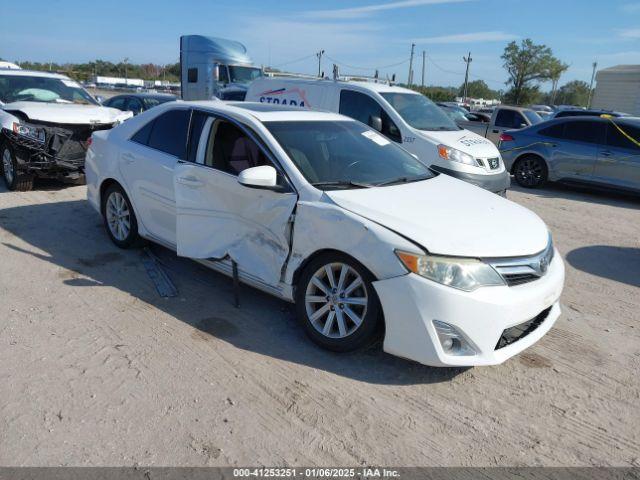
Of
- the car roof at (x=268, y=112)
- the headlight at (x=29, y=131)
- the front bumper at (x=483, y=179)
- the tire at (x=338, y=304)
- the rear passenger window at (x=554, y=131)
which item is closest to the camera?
the tire at (x=338, y=304)

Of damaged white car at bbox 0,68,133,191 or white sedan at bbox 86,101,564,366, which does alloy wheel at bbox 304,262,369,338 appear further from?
damaged white car at bbox 0,68,133,191

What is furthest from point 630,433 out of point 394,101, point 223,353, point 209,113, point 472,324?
point 394,101

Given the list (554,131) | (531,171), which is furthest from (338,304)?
(554,131)

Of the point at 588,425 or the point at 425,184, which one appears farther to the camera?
the point at 425,184

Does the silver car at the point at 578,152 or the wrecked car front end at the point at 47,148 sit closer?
the wrecked car front end at the point at 47,148

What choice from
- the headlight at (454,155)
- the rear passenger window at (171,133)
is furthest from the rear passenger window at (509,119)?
the rear passenger window at (171,133)

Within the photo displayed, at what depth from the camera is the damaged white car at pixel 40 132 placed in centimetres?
773

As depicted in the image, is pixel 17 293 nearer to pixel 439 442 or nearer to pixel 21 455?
pixel 21 455

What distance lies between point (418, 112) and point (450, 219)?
5.74 m

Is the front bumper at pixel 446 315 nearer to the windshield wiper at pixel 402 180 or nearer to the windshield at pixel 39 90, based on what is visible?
the windshield wiper at pixel 402 180

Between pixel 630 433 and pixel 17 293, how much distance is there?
465cm

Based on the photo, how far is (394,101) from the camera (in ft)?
28.7

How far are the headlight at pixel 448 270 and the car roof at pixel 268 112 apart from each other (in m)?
1.91

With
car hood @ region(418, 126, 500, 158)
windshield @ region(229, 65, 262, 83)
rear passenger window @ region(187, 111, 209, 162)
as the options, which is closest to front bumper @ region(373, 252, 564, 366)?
rear passenger window @ region(187, 111, 209, 162)
